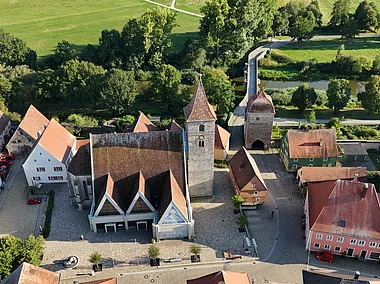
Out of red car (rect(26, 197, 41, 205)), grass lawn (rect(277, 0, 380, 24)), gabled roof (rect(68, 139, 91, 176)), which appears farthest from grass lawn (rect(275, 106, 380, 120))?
grass lawn (rect(277, 0, 380, 24))

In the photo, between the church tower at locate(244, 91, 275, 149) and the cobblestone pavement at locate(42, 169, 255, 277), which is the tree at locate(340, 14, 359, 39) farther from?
the cobblestone pavement at locate(42, 169, 255, 277)

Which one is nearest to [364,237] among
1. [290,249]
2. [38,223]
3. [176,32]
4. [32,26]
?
[290,249]

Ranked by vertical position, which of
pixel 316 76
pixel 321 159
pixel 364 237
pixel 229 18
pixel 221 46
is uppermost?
pixel 229 18

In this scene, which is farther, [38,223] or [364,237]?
[38,223]

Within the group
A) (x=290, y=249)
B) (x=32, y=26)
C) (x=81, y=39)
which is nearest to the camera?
(x=290, y=249)

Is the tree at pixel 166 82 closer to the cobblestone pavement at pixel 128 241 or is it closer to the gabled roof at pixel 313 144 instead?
the gabled roof at pixel 313 144

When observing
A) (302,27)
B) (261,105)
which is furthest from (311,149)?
(302,27)

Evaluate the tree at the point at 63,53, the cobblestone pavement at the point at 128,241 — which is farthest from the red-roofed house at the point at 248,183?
the tree at the point at 63,53

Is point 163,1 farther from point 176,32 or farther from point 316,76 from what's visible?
point 316,76
